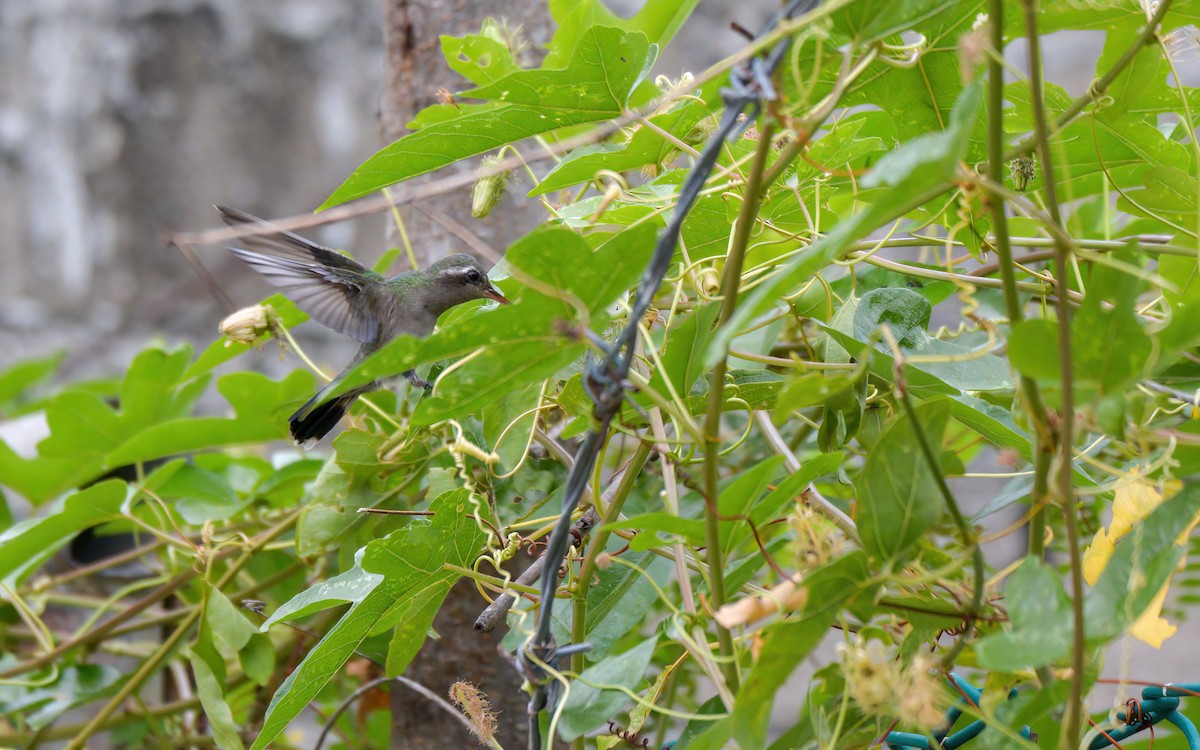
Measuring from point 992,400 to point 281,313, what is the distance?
61 centimetres

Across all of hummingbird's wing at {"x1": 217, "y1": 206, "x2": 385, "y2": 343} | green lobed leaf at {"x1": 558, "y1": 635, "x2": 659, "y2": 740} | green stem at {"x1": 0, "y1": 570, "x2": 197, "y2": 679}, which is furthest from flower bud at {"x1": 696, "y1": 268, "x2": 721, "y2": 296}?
green stem at {"x1": 0, "y1": 570, "x2": 197, "y2": 679}

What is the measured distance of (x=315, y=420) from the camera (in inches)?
41.0

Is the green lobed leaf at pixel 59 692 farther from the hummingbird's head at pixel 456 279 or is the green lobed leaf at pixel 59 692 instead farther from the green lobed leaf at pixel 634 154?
the green lobed leaf at pixel 634 154

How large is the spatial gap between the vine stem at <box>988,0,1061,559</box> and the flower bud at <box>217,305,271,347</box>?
1.95 feet

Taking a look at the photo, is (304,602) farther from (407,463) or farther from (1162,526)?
(1162,526)

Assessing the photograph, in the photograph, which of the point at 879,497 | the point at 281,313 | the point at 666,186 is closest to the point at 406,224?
the point at 281,313

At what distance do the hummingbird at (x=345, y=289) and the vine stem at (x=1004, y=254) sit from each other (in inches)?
24.8

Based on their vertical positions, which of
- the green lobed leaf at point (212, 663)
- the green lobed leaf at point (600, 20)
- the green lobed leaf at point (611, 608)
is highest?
the green lobed leaf at point (600, 20)

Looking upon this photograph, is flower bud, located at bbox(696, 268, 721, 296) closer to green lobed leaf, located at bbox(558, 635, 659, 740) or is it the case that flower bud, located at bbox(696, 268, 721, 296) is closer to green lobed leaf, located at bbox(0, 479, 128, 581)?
green lobed leaf, located at bbox(558, 635, 659, 740)

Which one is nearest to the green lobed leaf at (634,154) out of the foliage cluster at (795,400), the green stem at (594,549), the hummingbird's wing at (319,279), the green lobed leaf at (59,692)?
the foliage cluster at (795,400)

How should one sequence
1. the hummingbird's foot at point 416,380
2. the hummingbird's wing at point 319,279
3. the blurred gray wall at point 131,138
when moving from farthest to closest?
1. the blurred gray wall at point 131,138
2. the hummingbird's wing at point 319,279
3. the hummingbird's foot at point 416,380

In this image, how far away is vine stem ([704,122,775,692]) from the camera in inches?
15.6

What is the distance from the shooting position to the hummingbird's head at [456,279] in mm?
1009

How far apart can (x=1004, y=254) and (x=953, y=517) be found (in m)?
0.12
